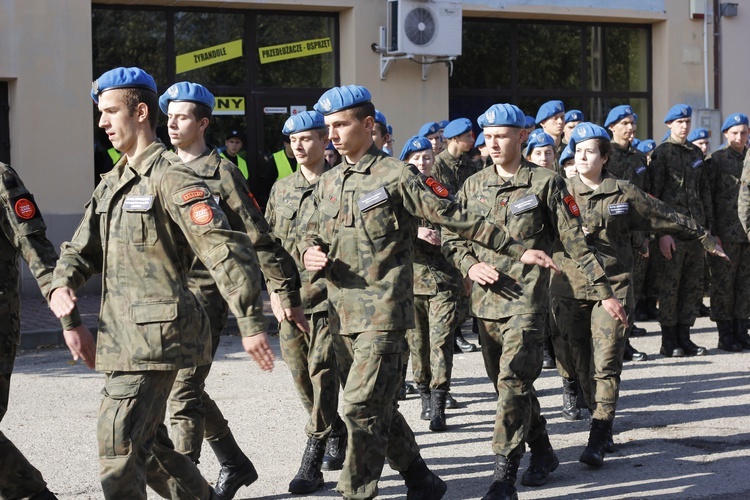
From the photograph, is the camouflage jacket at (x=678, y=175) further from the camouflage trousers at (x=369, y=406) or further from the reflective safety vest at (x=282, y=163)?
Answer: the camouflage trousers at (x=369, y=406)

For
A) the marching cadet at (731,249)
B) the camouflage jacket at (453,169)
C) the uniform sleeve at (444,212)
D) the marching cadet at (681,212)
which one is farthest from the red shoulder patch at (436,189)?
the marching cadet at (731,249)

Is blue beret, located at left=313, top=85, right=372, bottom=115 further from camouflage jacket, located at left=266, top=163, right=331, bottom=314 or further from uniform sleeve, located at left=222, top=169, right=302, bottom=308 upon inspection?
camouflage jacket, located at left=266, top=163, right=331, bottom=314

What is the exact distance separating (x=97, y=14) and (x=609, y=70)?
26.7 ft

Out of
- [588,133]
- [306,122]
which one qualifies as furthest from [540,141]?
[306,122]

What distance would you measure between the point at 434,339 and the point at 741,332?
4.61 meters

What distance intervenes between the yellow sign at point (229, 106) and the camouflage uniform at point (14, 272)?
33.4ft

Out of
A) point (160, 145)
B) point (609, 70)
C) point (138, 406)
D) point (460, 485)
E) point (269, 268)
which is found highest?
point (609, 70)

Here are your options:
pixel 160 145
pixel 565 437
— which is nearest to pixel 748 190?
pixel 565 437

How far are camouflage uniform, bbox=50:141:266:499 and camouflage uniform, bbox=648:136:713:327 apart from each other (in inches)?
288

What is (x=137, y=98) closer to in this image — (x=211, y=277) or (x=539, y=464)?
(x=211, y=277)

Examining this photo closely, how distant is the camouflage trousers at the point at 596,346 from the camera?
7113 mm

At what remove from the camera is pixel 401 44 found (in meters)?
15.9

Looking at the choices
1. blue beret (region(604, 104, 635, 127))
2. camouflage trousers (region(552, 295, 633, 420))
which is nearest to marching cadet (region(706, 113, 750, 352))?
blue beret (region(604, 104, 635, 127))

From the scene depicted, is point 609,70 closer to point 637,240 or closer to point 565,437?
point 637,240
